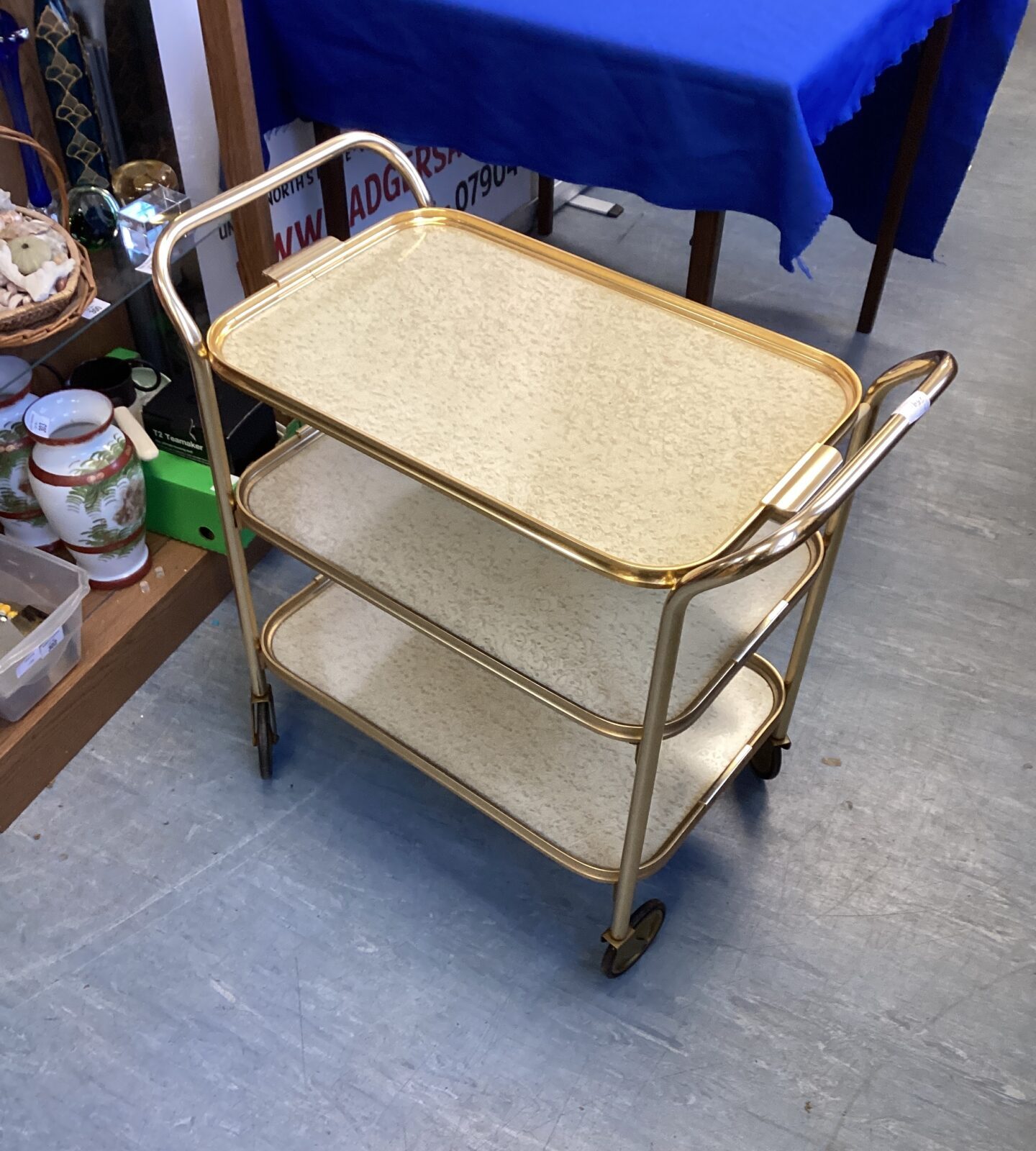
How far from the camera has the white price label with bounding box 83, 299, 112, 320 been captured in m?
1.28

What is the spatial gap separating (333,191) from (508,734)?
113cm

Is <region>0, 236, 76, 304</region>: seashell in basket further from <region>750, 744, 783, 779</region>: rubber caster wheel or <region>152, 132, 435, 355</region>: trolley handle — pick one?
<region>750, 744, 783, 779</region>: rubber caster wheel

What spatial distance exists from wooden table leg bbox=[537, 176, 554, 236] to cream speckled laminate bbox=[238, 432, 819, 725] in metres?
1.45

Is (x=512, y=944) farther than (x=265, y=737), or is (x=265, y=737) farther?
(x=265, y=737)

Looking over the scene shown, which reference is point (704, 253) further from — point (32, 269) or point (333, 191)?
point (32, 269)

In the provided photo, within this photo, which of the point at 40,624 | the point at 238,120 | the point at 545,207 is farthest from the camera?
the point at 545,207

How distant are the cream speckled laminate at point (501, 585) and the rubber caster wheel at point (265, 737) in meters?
0.31

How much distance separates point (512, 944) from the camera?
1.27 metres

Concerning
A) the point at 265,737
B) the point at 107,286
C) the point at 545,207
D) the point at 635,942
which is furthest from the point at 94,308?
the point at 545,207

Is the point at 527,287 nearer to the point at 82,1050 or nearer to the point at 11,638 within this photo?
the point at 11,638

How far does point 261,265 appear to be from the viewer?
1.64m

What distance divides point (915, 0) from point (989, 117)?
6.28 feet

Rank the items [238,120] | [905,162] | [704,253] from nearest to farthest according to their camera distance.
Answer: [238,120] → [704,253] → [905,162]

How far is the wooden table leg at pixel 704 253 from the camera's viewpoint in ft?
5.26
